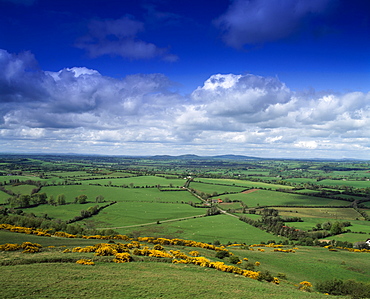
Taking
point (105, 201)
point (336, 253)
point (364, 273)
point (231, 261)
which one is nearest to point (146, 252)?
point (231, 261)

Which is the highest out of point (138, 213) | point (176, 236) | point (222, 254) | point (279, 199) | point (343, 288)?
point (222, 254)

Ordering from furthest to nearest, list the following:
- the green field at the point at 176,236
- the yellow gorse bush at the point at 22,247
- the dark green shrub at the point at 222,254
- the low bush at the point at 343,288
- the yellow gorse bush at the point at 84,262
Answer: the dark green shrub at the point at 222,254, the yellow gorse bush at the point at 22,247, the low bush at the point at 343,288, the yellow gorse bush at the point at 84,262, the green field at the point at 176,236

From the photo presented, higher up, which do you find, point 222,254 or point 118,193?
point 222,254

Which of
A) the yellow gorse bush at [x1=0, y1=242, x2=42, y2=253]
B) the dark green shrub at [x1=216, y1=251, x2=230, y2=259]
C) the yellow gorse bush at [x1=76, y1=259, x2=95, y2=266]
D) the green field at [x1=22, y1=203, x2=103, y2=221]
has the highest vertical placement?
the yellow gorse bush at [x1=0, y1=242, x2=42, y2=253]

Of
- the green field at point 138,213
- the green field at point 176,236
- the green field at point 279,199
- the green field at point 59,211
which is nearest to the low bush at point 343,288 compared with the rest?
the green field at point 176,236

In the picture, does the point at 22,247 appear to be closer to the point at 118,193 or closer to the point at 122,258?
the point at 122,258

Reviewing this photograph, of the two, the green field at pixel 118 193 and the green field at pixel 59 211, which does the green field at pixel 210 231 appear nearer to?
the green field at pixel 59 211

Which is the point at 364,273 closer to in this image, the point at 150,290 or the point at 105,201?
the point at 150,290

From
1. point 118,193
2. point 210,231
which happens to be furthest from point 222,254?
point 118,193

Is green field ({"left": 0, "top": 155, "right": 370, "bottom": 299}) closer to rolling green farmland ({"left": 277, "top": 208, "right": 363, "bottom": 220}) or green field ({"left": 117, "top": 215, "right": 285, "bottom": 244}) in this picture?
green field ({"left": 117, "top": 215, "right": 285, "bottom": 244})

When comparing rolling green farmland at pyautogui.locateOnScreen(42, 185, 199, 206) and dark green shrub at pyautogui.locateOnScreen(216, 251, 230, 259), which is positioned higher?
dark green shrub at pyautogui.locateOnScreen(216, 251, 230, 259)

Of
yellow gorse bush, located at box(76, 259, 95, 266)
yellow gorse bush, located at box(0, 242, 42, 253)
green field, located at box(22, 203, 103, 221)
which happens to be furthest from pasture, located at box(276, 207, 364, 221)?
yellow gorse bush, located at box(0, 242, 42, 253)

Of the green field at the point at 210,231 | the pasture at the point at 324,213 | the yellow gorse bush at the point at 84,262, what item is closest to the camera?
the yellow gorse bush at the point at 84,262
